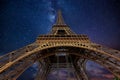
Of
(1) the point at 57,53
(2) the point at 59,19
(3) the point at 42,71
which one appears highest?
(2) the point at 59,19

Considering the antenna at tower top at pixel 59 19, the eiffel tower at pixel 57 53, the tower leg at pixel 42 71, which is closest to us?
the eiffel tower at pixel 57 53

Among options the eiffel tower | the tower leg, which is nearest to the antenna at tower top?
the eiffel tower

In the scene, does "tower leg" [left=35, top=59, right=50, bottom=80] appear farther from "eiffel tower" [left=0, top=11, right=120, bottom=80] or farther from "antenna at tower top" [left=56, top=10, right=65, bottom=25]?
"antenna at tower top" [left=56, top=10, right=65, bottom=25]

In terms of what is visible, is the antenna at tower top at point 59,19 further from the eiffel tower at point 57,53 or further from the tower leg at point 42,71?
the tower leg at point 42,71

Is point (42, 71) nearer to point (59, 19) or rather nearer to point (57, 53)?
point (57, 53)

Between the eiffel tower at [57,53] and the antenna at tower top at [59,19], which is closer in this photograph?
the eiffel tower at [57,53]

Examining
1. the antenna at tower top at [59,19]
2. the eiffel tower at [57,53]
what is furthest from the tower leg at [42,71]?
the antenna at tower top at [59,19]

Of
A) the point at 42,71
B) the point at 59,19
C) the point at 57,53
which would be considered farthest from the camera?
the point at 59,19

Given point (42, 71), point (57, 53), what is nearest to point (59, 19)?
point (42, 71)
